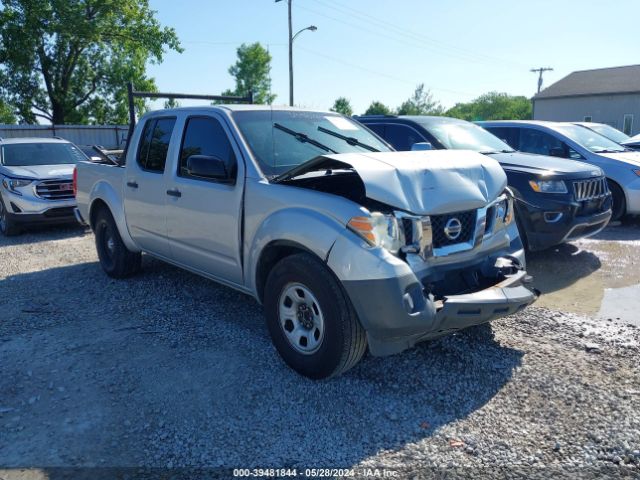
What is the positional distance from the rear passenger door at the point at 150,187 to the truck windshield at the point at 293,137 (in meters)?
0.99

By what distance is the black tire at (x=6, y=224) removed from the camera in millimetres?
9150

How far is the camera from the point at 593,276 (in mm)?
6039

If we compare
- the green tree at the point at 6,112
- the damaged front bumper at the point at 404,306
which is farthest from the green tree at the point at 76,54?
the damaged front bumper at the point at 404,306

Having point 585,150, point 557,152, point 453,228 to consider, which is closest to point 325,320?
point 453,228

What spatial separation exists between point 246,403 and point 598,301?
3.70m

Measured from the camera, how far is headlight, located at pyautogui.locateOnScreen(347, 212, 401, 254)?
3160mm

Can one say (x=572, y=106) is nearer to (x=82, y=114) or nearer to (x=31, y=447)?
(x=82, y=114)

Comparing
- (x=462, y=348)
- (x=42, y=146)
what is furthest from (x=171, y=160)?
(x=42, y=146)

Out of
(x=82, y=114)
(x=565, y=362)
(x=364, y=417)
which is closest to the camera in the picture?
(x=364, y=417)

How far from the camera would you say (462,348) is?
405 centimetres

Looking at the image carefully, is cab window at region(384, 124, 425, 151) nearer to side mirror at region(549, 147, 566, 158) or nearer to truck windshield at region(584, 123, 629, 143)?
side mirror at region(549, 147, 566, 158)

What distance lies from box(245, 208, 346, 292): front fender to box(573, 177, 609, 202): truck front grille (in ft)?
13.3

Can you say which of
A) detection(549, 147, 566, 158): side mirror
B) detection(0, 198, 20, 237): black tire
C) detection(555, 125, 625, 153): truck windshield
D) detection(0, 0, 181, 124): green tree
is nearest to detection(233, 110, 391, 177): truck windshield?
detection(549, 147, 566, 158): side mirror

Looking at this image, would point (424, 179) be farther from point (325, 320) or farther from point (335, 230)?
point (325, 320)
